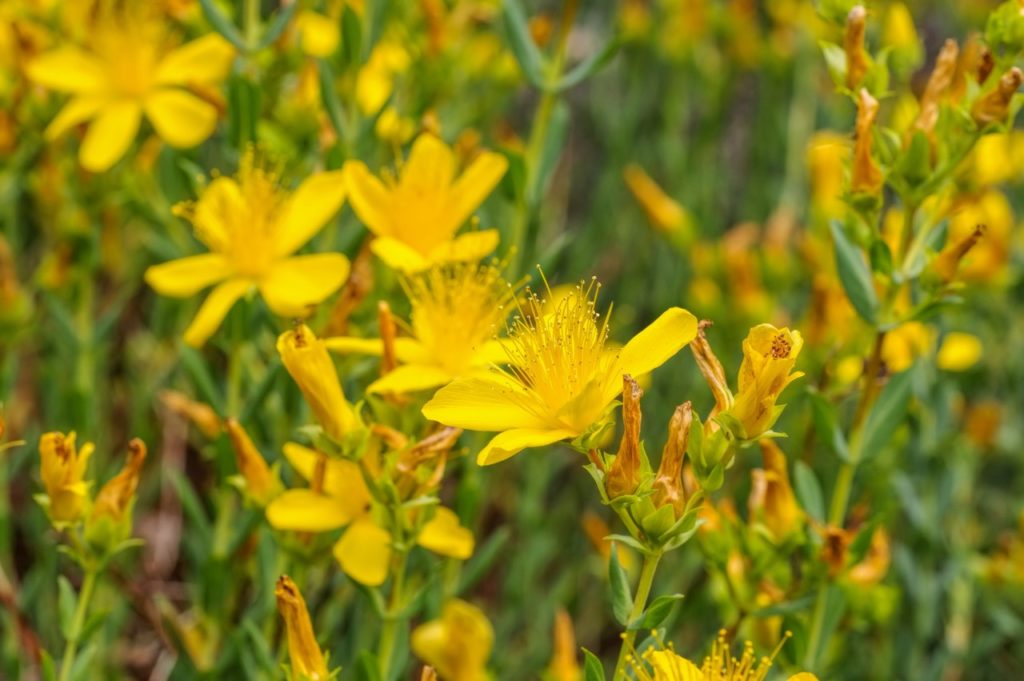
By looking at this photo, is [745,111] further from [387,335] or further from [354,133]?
[387,335]

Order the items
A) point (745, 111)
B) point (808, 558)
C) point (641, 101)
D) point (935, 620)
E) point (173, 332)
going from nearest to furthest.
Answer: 1. point (808, 558)
2. point (935, 620)
3. point (173, 332)
4. point (641, 101)
5. point (745, 111)

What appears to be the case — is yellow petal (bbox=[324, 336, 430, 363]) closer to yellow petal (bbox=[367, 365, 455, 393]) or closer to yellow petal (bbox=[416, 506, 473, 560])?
yellow petal (bbox=[367, 365, 455, 393])

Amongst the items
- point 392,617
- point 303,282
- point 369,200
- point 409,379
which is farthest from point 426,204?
point 392,617

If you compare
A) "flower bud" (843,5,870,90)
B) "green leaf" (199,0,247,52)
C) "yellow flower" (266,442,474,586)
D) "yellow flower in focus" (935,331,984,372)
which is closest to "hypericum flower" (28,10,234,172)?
"green leaf" (199,0,247,52)

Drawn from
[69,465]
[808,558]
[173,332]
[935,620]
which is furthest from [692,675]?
[173,332]

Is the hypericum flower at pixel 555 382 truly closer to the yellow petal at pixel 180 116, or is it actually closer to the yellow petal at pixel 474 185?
the yellow petal at pixel 474 185

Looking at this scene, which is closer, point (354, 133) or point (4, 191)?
point (354, 133)

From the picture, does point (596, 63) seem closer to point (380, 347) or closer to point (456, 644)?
point (380, 347)
